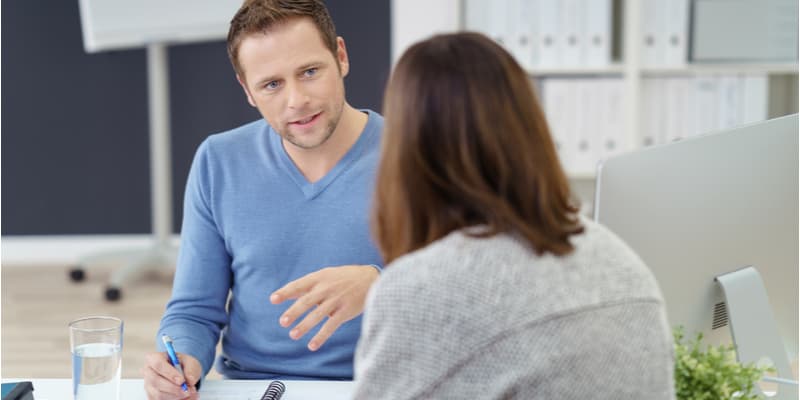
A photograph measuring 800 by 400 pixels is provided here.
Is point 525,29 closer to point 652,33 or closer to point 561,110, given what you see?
point 561,110

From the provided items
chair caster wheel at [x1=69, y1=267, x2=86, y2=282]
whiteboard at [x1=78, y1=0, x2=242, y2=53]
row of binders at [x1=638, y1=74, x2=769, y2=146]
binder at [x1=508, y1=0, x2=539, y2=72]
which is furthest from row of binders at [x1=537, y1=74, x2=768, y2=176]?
chair caster wheel at [x1=69, y1=267, x2=86, y2=282]

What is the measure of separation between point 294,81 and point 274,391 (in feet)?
1.67

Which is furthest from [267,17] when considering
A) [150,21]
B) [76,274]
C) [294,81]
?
[76,274]

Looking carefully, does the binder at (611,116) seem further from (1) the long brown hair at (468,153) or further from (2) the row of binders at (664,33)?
(1) the long brown hair at (468,153)

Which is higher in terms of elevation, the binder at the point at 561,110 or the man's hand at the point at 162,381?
the binder at the point at 561,110

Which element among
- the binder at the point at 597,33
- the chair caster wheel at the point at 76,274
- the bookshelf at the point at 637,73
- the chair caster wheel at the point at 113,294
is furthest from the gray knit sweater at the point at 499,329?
the chair caster wheel at the point at 76,274

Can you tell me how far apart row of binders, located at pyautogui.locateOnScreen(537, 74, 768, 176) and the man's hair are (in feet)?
6.32

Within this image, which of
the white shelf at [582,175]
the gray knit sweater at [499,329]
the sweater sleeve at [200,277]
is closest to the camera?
the gray knit sweater at [499,329]

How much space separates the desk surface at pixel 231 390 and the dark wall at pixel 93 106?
2.93 meters

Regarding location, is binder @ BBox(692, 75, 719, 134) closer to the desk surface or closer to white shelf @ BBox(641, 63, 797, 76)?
white shelf @ BBox(641, 63, 797, 76)

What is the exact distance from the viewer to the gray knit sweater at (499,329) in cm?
79

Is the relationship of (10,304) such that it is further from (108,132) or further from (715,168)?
(715,168)

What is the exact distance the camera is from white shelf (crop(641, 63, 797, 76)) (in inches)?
131

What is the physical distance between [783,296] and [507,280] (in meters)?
0.69
